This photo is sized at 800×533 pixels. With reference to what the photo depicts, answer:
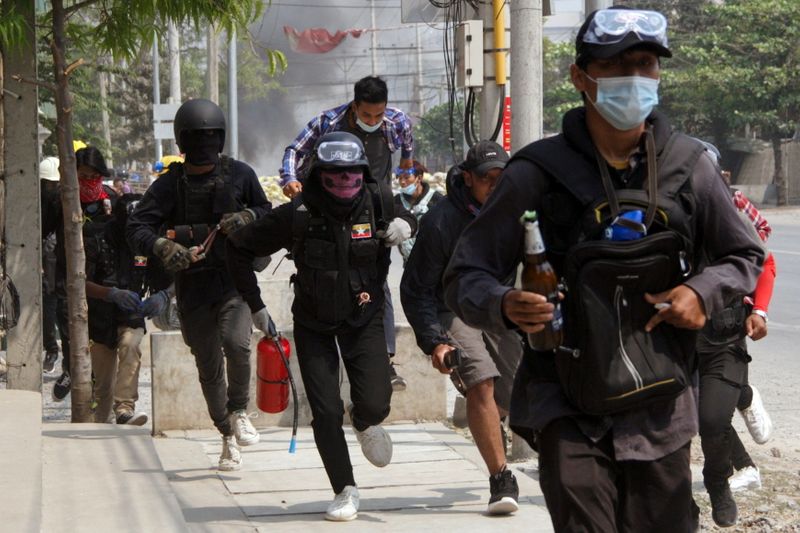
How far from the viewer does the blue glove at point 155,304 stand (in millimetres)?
9141

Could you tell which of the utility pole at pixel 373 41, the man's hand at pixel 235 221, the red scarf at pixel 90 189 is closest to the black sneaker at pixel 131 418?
the red scarf at pixel 90 189

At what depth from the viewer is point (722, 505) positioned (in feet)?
20.5

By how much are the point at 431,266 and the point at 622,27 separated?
3.32 m

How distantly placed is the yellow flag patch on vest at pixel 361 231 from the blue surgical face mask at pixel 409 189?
4.50m

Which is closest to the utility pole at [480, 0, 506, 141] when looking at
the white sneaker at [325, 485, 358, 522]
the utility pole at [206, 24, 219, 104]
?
the white sneaker at [325, 485, 358, 522]

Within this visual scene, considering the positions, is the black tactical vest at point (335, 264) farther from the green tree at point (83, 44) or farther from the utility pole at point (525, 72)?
the green tree at point (83, 44)

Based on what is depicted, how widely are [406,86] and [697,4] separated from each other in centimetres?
5172

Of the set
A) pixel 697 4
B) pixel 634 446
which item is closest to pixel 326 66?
pixel 697 4

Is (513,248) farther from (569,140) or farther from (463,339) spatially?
(463,339)

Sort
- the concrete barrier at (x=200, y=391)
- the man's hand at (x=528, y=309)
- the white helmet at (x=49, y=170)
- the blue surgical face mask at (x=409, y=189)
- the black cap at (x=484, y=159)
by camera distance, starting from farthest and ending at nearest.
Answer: the blue surgical face mask at (x=409, y=189) < the white helmet at (x=49, y=170) < the concrete barrier at (x=200, y=391) < the black cap at (x=484, y=159) < the man's hand at (x=528, y=309)

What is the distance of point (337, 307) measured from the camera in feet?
21.4

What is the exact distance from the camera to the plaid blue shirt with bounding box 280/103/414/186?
8.76m

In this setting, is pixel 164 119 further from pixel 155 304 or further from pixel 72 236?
pixel 72 236

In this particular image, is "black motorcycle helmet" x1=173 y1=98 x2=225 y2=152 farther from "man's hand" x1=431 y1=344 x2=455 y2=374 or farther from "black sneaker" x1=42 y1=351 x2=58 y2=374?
"black sneaker" x1=42 y1=351 x2=58 y2=374
